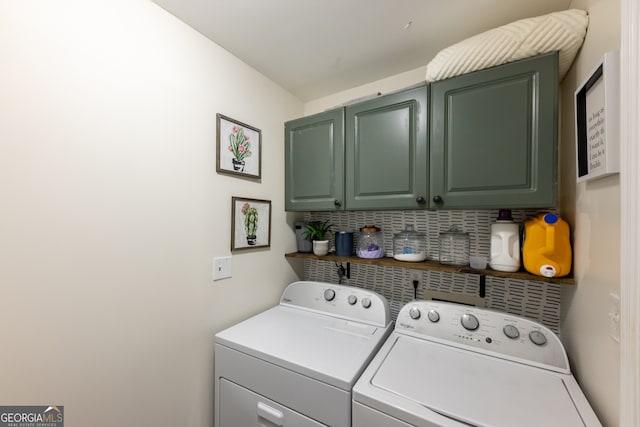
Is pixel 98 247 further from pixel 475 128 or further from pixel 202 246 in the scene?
pixel 475 128

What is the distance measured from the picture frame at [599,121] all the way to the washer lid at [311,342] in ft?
3.42

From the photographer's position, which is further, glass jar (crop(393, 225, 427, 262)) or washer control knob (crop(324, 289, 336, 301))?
washer control knob (crop(324, 289, 336, 301))

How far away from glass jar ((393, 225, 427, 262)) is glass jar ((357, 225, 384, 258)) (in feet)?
0.31

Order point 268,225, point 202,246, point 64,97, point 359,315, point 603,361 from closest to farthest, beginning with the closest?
point 603,361
point 64,97
point 202,246
point 359,315
point 268,225

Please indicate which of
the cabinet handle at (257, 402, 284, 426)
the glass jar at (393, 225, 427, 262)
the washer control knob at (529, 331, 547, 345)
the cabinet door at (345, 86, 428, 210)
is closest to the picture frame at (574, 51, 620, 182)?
the cabinet door at (345, 86, 428, 210)

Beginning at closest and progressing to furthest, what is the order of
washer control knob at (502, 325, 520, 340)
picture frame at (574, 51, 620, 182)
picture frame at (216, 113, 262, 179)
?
1. picture frame at (574, 51, 620, 182)
2. washer control knob at (502, 325, 520, 340)
3. picture frame at (216, 113, 262, 179)

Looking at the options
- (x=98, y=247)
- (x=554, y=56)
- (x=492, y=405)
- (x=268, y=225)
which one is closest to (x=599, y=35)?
(x=554, y=56)

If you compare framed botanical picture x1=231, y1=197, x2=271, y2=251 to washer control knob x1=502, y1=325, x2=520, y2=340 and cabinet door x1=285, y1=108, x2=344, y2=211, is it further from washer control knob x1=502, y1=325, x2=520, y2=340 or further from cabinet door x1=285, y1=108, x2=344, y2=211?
washer control knob x1=502, y1=325, x2=520, y2=340

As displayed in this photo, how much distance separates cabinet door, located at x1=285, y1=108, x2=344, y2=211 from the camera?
1511 millimetres

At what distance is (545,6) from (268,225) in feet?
5.69

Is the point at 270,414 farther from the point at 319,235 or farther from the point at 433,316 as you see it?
the point at 319,235

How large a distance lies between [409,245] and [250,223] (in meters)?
1.00

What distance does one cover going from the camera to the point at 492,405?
81 centimetres

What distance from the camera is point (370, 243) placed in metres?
1.65
